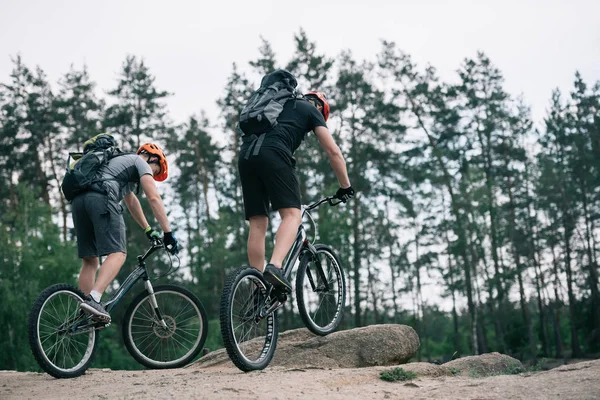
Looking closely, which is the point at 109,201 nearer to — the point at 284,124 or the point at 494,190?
the point at 284,124

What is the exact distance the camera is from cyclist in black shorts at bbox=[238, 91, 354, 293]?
14.4 feet

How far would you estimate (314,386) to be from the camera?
3898 mm

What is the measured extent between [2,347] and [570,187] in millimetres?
27362

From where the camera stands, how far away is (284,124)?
451 cm

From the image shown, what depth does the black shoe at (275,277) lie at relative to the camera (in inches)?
162

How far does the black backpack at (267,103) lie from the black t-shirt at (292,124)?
0.06m

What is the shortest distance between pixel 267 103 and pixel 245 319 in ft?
5.31

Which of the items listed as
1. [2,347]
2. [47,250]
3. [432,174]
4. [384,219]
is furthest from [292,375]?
[384,219]

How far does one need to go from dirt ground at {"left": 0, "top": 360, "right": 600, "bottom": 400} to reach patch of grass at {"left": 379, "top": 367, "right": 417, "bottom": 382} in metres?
0.08

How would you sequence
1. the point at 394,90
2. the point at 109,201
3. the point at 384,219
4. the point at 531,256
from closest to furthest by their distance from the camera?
the point at 109,201, the point at 394,90, the point at 531,256, the point at 384,219

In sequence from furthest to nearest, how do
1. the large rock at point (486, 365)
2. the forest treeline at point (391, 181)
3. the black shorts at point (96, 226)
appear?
the forest treeline at point (391, 181) < the large rock at point (486, 365) < the black shorts at point (96, 226)

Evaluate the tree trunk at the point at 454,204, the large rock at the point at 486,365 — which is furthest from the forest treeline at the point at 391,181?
the large rock at the point at 486,365

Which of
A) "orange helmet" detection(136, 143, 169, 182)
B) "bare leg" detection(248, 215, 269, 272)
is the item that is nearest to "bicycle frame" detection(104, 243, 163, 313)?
"orange helmet" detection(136, 143, 169, 182)

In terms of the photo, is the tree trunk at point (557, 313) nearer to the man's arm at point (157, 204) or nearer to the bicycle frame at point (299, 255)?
the bicycle frame at point (299, 255)
